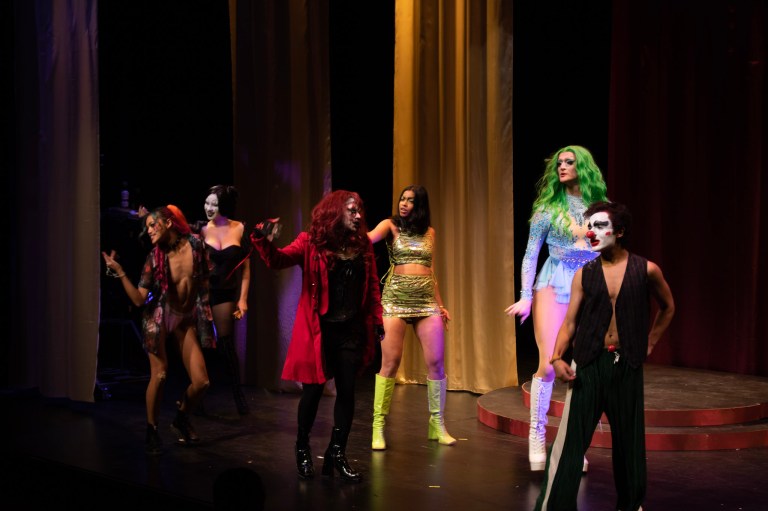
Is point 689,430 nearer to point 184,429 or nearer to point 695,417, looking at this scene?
point 695,417

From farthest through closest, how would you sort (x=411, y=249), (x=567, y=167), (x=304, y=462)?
(x=411, y=249) → (x=567, y=167) → (x=304, y=462)

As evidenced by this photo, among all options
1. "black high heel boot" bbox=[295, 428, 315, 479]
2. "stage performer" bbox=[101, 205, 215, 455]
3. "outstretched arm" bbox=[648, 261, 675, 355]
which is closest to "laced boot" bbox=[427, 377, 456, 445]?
"black high heel boot" bbox=[295, 428, 315, 479]

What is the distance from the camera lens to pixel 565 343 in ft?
12.1

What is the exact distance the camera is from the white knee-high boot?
15.7 feet

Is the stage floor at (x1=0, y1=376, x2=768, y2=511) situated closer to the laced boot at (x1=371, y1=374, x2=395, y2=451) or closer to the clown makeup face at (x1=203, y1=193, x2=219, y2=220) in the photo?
the laced boot at (x1=371, y1=374, x2=395, y2=451)

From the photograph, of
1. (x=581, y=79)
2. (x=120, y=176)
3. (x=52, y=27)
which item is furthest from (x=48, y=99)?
(x=581, y=79)

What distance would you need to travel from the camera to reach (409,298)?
5.17 meters

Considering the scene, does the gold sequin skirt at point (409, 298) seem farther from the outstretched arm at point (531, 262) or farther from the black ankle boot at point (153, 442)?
the black ankle boot at point (153, 442)

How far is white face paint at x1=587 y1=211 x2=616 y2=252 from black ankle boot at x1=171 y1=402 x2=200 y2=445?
9.13 feet

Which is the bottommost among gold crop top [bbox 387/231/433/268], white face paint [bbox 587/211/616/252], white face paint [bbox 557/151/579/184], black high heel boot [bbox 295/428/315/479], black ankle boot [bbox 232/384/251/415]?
black ankle boot [bbox 232/384/251/415]

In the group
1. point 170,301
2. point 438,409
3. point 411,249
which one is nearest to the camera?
point 170,301

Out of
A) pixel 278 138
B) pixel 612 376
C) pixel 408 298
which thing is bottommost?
pixel 612 376

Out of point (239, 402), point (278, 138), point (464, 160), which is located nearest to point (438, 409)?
point (239, 402)

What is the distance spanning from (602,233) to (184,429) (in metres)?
2.88
